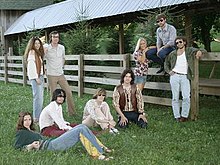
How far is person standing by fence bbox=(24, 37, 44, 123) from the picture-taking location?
344 inches

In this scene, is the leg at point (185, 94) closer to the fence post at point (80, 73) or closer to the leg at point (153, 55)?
the leg at point (153, 55)

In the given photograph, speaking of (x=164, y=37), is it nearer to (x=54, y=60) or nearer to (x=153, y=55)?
(x=153, y=55)

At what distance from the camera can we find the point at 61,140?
628 centimetres

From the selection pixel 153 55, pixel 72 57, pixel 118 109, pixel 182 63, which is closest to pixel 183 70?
pixel 182 63

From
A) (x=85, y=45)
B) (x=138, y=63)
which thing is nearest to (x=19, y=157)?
(x=138, y=63)

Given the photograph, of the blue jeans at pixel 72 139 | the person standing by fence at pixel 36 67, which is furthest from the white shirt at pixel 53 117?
the person standing by fence at pixel 36 67

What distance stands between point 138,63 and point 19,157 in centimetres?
446

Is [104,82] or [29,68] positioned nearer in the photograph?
[29,68]

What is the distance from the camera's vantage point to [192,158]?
6027 mm

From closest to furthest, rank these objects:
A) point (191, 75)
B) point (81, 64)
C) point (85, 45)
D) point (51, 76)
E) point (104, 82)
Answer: point (191, 75) → point (51, 76) → point (104, 82) → point (81, 64) → point (85, 45)

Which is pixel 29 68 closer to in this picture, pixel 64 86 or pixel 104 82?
pixel 64 86

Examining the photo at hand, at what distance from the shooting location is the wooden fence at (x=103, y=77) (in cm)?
885

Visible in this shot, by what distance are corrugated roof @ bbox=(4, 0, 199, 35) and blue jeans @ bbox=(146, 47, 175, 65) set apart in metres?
2.31

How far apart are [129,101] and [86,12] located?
31.4 feet
